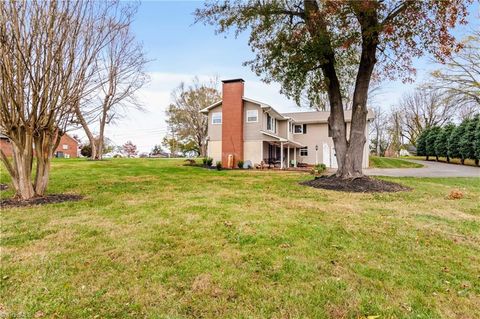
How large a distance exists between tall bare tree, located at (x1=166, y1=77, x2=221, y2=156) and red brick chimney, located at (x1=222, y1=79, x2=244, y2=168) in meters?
17.6

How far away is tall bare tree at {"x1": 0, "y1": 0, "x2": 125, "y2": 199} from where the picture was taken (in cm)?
650

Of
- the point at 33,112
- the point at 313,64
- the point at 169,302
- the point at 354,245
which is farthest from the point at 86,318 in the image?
the point at 313,64

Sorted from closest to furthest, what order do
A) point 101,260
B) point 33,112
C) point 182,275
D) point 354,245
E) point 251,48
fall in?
1. point 182,275
2. point 101,260
3. point 354,245
4. point 33,112
5. point 251,48

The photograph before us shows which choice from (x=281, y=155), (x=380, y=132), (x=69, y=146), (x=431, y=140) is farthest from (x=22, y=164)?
(x=380, y=132)

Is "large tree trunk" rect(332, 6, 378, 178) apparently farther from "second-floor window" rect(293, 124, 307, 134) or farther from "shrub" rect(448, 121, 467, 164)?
"shrub" rect(448, 121, 467, 164)

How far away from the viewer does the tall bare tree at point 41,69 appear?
650cm

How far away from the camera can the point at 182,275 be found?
11.6ft

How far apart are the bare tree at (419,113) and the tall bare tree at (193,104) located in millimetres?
31971

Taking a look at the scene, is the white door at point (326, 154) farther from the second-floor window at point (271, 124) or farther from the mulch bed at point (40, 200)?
the mulch bed at point (40, 200)

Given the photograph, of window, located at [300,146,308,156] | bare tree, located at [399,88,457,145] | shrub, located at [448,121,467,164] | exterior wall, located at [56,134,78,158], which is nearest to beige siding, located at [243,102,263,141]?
window, located at [300,146,308,156]

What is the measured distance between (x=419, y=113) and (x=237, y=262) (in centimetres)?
5358

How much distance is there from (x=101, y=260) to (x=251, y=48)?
11646mm

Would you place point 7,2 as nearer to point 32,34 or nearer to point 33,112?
point 32,34

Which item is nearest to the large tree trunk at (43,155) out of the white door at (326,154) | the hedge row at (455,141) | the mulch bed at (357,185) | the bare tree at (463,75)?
the mulch bed at (357,185)
